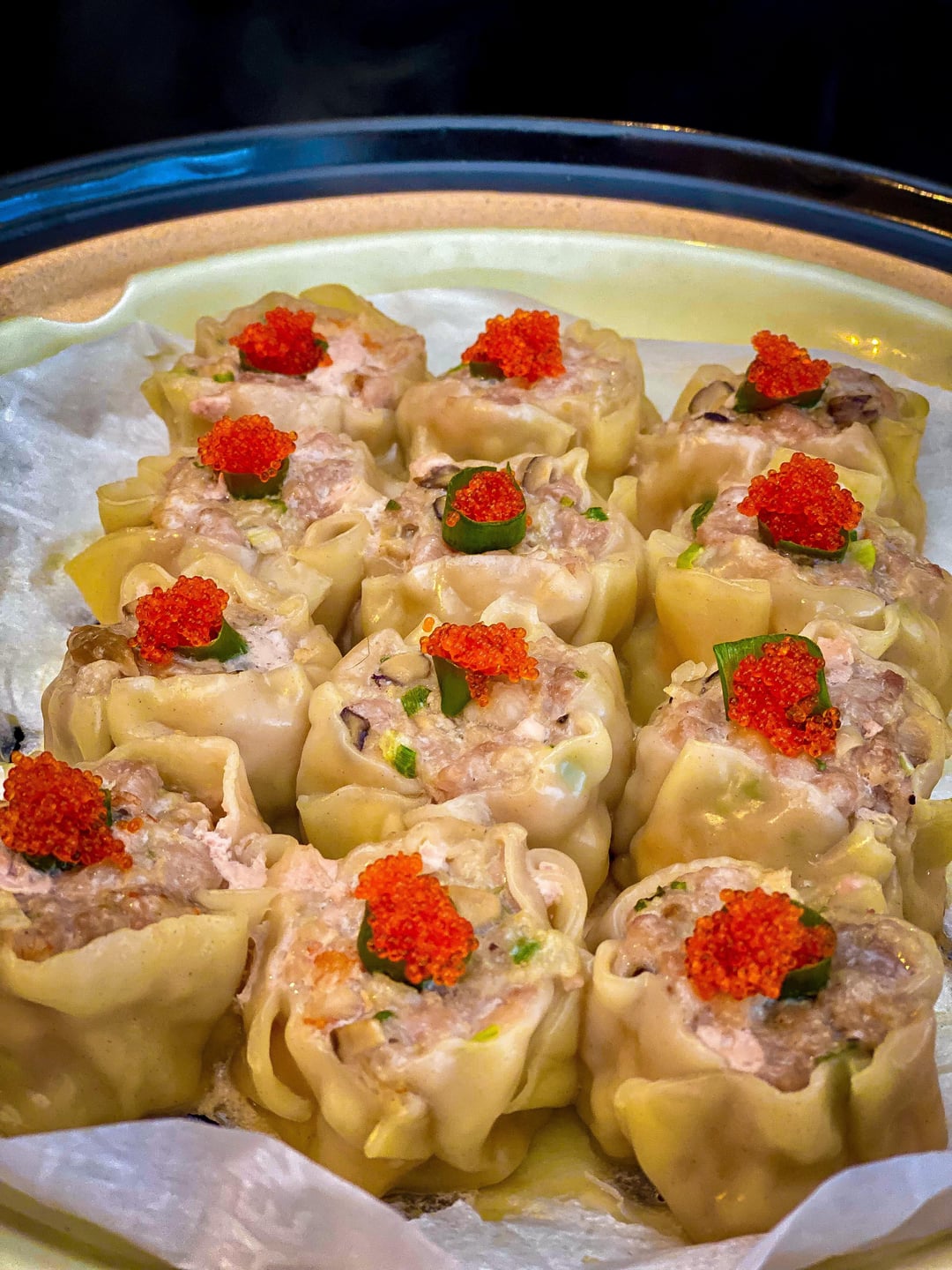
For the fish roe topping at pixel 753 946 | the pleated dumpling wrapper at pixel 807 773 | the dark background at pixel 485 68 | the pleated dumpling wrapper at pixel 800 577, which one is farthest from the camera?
the dark background at pixel 485 68

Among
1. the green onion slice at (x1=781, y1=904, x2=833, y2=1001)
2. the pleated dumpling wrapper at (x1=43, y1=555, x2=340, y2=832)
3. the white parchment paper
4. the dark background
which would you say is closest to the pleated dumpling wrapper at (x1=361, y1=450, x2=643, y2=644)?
the pleated dumpling wrapper at (x1=43, y1=555, x2=340, y2=832)

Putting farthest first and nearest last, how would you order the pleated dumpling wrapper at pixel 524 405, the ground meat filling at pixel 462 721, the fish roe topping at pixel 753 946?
the pleated dumpling wrapper at pixel 524 405 < the ground meat filling at pixel 462 721 < the fish roe topping at pixel 753 946

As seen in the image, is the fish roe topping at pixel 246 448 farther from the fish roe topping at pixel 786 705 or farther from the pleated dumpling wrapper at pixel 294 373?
the fish roe topping at pixel 786 705

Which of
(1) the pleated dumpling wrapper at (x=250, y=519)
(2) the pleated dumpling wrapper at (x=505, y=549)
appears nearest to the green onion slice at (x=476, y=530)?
(2) the pleated dumpling wrapper at (x=505, y=549)

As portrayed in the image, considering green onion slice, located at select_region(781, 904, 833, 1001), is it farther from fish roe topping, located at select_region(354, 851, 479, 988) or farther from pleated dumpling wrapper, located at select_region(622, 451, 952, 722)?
pleated dumpling wrapper, located at select_region(622, 451, 952, 722)

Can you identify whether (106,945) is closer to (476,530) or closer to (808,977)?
(808,977)

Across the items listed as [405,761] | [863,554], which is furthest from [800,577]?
[405,761]
